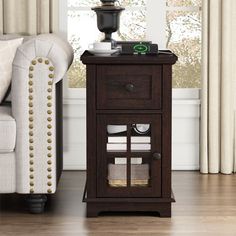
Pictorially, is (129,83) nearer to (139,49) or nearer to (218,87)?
(139,49)

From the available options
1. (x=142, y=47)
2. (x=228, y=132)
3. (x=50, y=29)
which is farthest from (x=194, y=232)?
(x=50, y=29)

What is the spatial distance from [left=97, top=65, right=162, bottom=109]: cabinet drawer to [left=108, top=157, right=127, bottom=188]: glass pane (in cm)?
30

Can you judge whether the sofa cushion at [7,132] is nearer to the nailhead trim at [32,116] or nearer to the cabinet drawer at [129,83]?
the nailhead trim at [32,116]

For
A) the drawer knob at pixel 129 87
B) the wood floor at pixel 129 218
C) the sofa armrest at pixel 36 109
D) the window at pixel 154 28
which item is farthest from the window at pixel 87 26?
Answer: the drawer knob at pixel 129 87

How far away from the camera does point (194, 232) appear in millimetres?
3572

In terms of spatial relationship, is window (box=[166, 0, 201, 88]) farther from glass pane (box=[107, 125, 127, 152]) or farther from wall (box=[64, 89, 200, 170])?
glass pane (box=[107, 125, 127, 152])

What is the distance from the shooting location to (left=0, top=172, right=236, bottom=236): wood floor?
3.60 meters

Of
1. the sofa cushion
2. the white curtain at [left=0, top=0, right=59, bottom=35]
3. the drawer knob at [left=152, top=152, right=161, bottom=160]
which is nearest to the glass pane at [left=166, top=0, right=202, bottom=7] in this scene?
the white curtain at [left=0, top=0, right=59, bottom=35]

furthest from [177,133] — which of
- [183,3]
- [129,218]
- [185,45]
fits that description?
[129,218]

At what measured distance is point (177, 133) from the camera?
5.00 meters

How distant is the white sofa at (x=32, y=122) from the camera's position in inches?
149

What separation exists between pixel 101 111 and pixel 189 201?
750mm

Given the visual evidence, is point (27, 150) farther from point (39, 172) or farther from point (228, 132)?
point (228, 132)

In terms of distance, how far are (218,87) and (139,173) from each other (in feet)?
3.90
